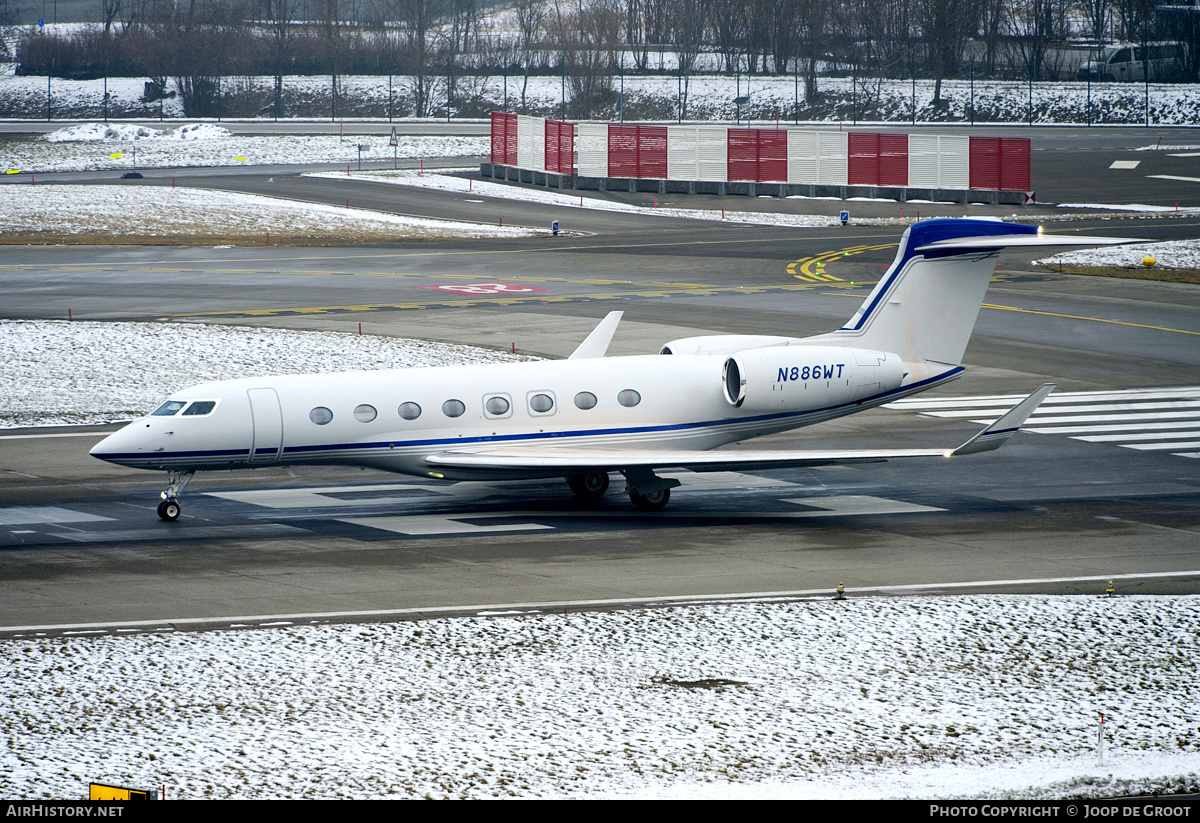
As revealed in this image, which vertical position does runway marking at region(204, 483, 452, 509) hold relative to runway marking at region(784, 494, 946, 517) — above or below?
above

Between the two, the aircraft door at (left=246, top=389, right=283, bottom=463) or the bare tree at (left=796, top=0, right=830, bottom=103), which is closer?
the aircraft door at (left=246, top=389, right=283, bottom=463)

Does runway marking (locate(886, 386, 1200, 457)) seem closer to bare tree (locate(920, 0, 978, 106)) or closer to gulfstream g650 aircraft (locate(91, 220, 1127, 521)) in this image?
gulfstream g650 aircraft (locate(91, 220, 1127, 521))

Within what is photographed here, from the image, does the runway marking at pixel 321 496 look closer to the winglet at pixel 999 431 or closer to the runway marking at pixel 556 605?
the runway marking at pixel 556 605

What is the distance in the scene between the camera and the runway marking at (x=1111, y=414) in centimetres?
3042

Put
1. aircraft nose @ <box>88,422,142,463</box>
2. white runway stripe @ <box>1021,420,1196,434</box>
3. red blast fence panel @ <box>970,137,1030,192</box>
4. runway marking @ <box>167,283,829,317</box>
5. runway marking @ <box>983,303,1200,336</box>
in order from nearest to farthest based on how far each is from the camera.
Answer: aircraft nose @ <box>88,422,142,463</box>
white runway stripe @ <box>1021,420,1196,434</box>
runway marking @ <box>983,303,1200,336</box>
runway marking @ <box>167,283,829,317</box>
red blast fence panel @ <box>970,137,1030,192</box>

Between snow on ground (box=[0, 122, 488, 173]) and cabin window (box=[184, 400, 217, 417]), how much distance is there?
75623 mm

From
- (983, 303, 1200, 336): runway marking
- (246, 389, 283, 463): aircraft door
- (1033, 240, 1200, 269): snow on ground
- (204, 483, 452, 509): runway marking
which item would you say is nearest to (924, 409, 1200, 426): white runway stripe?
(983, 303, 1200, 336): runway marking

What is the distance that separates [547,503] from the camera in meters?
25.8

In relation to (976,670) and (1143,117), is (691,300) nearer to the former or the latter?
(976,670)

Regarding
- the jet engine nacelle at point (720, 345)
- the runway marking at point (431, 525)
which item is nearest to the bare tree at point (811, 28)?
the jet engine nacelle at point (720, 345)

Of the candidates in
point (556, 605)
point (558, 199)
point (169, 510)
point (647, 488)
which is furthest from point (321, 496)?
point (558, 199)

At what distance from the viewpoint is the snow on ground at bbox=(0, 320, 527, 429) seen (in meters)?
34.3

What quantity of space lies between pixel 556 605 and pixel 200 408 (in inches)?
326

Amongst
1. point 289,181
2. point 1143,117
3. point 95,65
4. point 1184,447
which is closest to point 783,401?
point 1184,447
